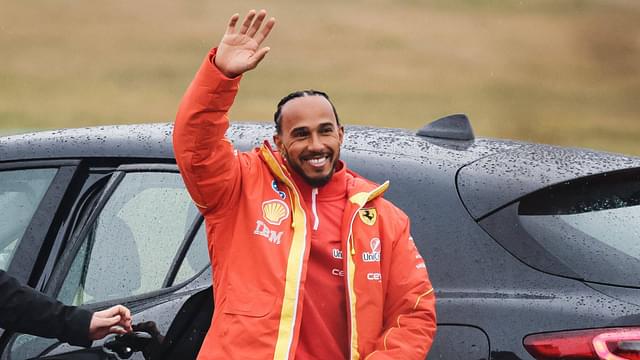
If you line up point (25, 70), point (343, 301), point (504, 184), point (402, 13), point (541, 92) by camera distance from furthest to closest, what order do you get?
point (402, 13), point (25, 70), point (541, 92), point (504, 184), point (343, 301)

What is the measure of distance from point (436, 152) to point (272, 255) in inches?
28.1

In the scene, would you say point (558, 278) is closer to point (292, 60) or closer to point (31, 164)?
point (31, 164)

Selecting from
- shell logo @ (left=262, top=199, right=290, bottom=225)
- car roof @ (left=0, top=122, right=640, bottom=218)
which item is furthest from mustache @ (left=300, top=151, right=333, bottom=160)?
car roof @ (left=0, top=122, right=640, bottom=218)

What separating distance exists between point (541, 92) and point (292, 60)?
4.46 meters

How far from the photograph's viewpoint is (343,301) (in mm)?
3178

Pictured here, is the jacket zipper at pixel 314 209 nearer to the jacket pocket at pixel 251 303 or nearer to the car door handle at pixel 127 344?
the jacket pocket at pixel 251 303

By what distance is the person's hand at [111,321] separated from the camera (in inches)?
133

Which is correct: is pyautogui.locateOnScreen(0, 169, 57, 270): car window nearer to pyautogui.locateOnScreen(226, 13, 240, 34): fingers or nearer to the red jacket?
the red jacket

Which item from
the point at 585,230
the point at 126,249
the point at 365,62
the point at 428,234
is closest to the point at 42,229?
the point at 126,249

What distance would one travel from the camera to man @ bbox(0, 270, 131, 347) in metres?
3.40

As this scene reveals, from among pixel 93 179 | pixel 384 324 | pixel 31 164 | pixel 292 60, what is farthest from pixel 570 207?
pixel 292 60

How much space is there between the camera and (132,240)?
3.83 metres

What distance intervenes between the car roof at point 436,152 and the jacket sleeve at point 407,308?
0.25 metres

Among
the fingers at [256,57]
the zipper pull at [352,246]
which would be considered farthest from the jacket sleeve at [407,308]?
the fingers at [256,57]
